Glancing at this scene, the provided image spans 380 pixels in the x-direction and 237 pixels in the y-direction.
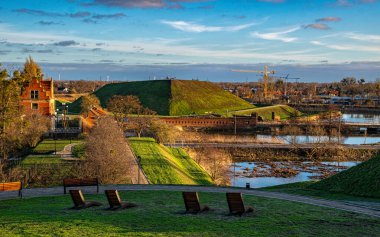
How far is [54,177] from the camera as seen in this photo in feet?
99.7

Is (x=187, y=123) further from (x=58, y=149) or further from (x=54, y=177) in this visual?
(x=54, y=177)

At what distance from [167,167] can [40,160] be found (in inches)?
397

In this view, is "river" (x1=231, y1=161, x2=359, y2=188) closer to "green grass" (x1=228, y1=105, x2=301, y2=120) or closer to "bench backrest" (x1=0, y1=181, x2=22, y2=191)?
"bench backrest" (x1=0, y1=181, x2=22, y2=191)

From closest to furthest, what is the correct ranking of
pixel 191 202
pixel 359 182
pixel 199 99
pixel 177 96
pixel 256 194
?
pixel 191 202 < pixel 256 194 < pixel 359 182 < pixel 177 96 < pixel 199 99

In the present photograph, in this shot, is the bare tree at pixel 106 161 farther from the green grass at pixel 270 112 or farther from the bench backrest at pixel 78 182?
the green grass at pixel 270 112

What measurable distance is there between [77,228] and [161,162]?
92.6 ft

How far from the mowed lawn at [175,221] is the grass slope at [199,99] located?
10788 centimetres

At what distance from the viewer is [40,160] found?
35500mm

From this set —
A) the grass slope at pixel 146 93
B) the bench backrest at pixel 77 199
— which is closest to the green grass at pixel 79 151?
the bench backrest at pixel 77 199

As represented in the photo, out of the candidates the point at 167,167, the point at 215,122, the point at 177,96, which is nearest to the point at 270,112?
the point at 177,96

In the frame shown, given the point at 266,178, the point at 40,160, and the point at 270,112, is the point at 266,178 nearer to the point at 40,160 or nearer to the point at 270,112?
the point at 40,160

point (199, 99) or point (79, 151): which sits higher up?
point (199, 99)

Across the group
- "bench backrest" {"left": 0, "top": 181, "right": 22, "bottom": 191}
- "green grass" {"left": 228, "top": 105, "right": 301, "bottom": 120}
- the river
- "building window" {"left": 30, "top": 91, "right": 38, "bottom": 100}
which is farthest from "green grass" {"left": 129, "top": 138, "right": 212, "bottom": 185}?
"green grass" {"left": 228, "top": 105, "right": 301, "bottom": 120}

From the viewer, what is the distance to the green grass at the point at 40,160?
34406 mm
